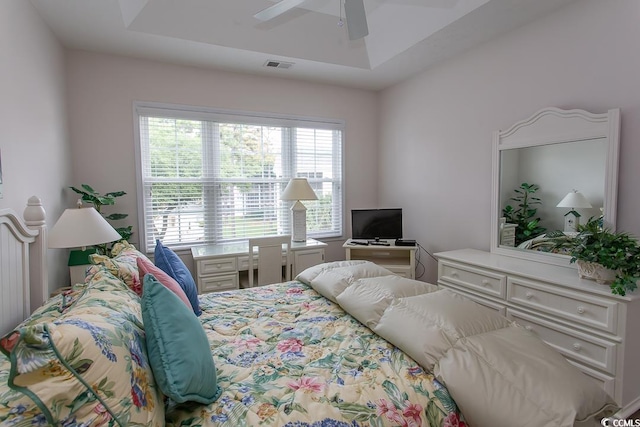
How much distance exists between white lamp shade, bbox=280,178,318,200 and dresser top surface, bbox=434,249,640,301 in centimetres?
151

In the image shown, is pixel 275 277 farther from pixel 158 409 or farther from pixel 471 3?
pixel 471 3

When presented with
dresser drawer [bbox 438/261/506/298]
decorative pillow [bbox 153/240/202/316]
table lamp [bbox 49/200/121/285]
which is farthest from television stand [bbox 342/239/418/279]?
table lamp [bbox 49/200/121/285]

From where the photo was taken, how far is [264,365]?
1360 millimetres

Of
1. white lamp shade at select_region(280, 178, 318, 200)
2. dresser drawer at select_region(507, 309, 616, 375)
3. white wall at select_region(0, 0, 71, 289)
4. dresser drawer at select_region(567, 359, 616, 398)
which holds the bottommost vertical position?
dresser drawer at select_region(567, 359, 616, 398)

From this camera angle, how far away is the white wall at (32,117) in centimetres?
178

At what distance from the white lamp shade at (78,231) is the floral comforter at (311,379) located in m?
0.82

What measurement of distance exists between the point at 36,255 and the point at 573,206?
3.35m

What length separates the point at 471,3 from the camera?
2365mm

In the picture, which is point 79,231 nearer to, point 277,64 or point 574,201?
point 277,64

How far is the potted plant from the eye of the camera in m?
1.75

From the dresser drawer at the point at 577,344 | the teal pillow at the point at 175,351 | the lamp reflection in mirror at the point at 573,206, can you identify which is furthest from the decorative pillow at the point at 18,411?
the lamp reflection in mirror at the point at 573,206

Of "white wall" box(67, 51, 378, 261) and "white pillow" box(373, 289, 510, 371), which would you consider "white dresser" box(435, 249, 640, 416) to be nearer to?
"white pillow" box(373, 289, 510, 371)

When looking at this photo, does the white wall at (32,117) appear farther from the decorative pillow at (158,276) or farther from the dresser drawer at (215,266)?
the dresser drawer at (215,266)

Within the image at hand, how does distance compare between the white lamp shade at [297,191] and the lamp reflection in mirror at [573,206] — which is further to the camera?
the white lamp shade at [297,191]
